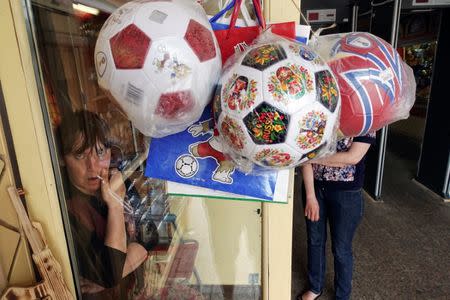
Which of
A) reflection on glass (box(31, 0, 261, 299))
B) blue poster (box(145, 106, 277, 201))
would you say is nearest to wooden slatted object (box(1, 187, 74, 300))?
reflection on glass (box(31, 0, 261, 299))

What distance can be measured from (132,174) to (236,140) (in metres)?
0.82

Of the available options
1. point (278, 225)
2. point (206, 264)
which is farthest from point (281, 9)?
point (206, 264)

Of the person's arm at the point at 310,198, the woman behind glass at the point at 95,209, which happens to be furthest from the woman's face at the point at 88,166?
the person's arm at the point at 310,198

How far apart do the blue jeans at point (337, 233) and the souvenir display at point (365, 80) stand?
1122 mm

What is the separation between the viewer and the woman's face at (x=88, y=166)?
4.08 ft

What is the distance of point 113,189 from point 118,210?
0.30 feet

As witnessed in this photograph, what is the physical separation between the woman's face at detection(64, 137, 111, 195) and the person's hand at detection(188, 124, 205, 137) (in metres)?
0.60

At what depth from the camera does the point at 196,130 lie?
0.85m

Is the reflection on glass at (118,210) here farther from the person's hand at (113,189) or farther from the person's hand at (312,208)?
the person's hand at (312,208)

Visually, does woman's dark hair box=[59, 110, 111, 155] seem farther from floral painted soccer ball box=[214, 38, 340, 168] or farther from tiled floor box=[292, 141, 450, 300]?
tiled floor box=[292, 141, 450, 300]

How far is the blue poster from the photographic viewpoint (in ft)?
2.72

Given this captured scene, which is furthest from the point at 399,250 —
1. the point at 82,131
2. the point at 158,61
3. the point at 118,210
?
the point at 158,61

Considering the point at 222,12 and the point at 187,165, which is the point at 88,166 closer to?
the point at 187,165

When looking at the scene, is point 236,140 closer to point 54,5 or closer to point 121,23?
point 121,23
